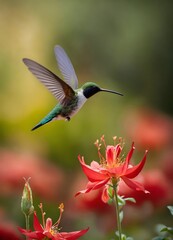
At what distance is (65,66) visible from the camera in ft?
5.46

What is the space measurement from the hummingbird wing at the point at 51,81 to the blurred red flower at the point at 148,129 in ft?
3.42

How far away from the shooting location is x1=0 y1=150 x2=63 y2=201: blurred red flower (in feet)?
7.17

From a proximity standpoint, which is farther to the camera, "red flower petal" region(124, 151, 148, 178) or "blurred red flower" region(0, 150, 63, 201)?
"blurred red flower" region(0, 150, 63, 201)

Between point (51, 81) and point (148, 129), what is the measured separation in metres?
1.35

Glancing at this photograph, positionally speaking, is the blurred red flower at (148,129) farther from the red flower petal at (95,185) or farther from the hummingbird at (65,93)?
the red flower petal at (95,185)

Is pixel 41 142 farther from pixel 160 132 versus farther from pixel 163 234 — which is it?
pixel 163 234

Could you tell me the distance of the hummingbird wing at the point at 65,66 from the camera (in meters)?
1.61

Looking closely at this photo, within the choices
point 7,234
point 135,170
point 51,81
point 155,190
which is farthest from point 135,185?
point 155,190

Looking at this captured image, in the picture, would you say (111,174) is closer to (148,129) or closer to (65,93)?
(65,93)

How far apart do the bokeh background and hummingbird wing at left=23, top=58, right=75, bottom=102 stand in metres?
0.32

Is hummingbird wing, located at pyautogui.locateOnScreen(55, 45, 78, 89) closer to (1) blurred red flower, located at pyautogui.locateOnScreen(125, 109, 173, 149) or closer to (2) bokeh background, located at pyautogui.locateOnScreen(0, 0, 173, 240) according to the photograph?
(2) bokeh background, located at pyautogui.locateOnScreen(0, 0, 173, 240)

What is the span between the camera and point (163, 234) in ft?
4.00

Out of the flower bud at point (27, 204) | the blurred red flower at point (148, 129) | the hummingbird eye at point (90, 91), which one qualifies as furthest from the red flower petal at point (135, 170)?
the blurred red flower at point (148, 129)

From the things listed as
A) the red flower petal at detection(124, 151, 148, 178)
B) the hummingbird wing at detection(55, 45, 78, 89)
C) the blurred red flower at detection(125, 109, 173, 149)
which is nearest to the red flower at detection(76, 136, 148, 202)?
the red flower petal at detection(124, 151, 148, 178)
